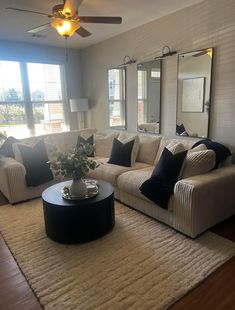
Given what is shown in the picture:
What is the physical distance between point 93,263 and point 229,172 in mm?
1712

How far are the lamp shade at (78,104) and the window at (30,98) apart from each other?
468 mm

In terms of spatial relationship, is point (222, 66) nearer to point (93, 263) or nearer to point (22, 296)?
point (93, 263)

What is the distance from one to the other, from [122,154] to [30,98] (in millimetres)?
2836

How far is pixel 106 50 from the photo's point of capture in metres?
4.79

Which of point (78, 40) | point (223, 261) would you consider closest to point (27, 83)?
point (78, 40)

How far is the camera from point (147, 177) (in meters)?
2.82

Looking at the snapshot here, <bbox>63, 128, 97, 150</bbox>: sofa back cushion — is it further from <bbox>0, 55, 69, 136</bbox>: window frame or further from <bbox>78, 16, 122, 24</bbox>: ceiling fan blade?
<bbox>78, 16, 122, 24</bbox>: ceiling fan blade

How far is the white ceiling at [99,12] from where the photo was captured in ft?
9.53

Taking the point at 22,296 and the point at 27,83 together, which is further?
the point at 27,83

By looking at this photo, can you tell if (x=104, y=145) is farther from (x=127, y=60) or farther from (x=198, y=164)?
(x=198, y=164)

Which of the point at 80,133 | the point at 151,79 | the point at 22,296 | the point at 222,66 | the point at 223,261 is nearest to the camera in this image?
the point at 22,296

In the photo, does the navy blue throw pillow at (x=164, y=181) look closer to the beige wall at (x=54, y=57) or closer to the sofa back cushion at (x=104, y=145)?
the sofa back cushion at (x=104, y=145)

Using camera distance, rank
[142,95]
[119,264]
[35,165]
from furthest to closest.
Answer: [142,95] → [35,165] → [119,264]

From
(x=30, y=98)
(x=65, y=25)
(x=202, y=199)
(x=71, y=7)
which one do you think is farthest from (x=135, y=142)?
(x=30, y=98)
